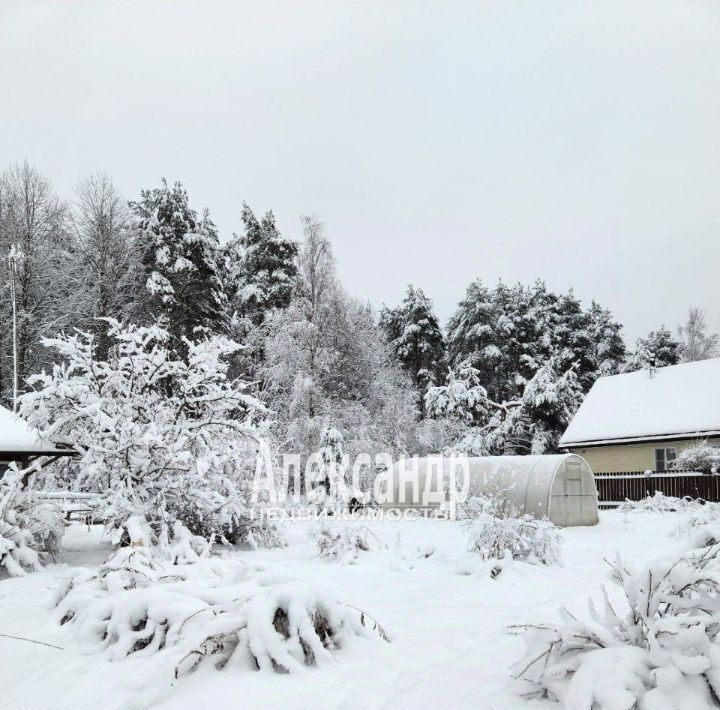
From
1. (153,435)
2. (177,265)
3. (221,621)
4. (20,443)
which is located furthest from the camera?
(177,265)

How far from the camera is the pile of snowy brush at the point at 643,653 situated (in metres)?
2.77

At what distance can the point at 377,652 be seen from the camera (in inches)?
159

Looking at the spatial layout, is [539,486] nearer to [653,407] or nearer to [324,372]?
[324,372]

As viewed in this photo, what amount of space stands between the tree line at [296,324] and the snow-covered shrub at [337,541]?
26.3 feet

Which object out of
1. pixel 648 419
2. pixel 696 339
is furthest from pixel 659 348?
pixel 648 419

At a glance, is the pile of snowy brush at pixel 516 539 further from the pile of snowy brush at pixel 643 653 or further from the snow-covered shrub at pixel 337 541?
the pile of snowy brush at pixel 643 653

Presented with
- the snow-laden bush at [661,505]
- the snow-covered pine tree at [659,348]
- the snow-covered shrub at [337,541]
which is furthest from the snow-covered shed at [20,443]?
the snow-covered pine tree at [659,348]

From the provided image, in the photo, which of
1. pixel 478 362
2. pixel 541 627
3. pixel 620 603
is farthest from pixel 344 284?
pixel 541 627

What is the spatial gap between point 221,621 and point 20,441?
774cm

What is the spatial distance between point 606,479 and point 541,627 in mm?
18159

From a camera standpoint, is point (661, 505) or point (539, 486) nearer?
point (539, 486)

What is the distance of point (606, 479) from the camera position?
19.8 meters

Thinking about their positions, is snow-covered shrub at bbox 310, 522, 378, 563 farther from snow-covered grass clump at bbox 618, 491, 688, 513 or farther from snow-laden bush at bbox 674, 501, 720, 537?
snow-covered grass clump at bbox 618, 491, 688, 513

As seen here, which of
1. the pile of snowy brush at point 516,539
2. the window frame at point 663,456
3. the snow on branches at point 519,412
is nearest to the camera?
the pile of snowy brush at point 516,539
